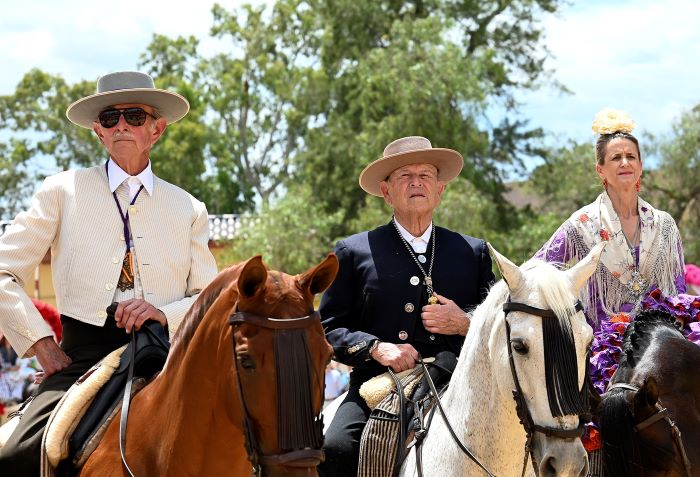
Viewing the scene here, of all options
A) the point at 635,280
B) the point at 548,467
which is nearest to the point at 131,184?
the point at 548,467

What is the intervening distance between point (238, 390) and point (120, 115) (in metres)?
2.01

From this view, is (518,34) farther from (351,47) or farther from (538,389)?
(538,389)

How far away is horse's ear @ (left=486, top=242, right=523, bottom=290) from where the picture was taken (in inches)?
177

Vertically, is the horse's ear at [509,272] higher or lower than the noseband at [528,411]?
higher

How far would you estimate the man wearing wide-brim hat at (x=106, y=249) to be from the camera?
4.71m


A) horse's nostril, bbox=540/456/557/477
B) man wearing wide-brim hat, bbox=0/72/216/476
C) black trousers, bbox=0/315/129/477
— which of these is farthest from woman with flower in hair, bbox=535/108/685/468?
black trousers, bbox=0/315/129/477

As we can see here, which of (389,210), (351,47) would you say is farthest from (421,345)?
(351,47)

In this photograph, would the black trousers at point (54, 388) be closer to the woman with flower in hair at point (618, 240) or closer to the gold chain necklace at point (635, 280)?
the woman with flower in hair at point (618, 240)

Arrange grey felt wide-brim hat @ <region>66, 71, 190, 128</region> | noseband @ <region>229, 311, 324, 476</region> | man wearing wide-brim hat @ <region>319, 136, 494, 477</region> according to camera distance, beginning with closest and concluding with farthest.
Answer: noseband @ <region>229, 311, 324, 476</region>
grey felt wide-brim hat @ <region>66, 71, 190, 128</region>
man wearing wide-brim hat @ <region>319, 136, 494, 477</region>

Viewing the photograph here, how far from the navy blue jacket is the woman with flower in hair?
510mm

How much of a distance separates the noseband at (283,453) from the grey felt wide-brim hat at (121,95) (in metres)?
1.81

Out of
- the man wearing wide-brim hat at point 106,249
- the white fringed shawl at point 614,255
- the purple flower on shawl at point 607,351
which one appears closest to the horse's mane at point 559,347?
the purple flower on shawl at point 607,351

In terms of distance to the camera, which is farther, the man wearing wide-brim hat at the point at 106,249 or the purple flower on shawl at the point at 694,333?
the purple flower on shawl at the point at 694,333

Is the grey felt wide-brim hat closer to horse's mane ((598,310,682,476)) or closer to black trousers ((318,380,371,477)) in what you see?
black trousers ((318,380,371,477))
